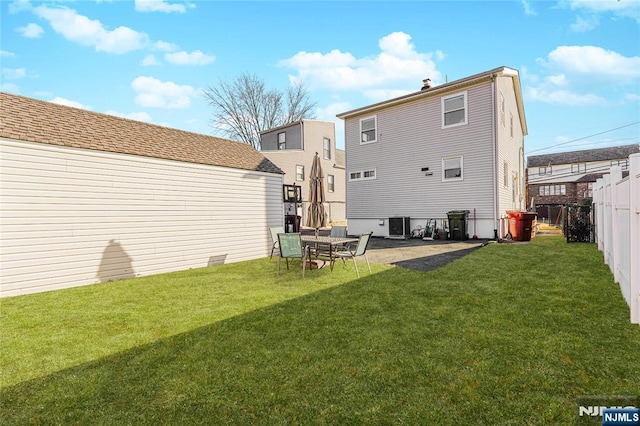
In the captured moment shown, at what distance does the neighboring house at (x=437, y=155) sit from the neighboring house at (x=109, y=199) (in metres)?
7.79

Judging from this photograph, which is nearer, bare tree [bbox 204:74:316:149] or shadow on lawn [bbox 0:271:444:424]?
shadow on lawn [bbox 0:271:444:424]

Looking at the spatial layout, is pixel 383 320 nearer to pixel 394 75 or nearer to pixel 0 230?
pixel 0 230

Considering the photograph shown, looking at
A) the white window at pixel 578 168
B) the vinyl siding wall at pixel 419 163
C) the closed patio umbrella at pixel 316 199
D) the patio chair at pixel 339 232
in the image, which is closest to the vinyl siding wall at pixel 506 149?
the vinyl siding wall at pixel 419 163

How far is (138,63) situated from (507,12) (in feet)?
47.1

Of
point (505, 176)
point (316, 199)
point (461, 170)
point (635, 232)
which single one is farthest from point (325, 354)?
point (505, 176)

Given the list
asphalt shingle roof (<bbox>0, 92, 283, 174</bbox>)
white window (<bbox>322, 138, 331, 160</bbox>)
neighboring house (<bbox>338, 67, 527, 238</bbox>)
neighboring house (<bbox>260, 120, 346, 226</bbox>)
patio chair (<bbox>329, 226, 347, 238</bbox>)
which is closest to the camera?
asphalt shingle roof (<bbox>0, 92, 283, 174</bbox>)

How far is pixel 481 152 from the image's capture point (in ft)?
43.2

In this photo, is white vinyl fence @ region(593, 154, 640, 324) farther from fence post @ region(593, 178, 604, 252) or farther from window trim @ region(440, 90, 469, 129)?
window trim @ region(440, 90, 469, 129)

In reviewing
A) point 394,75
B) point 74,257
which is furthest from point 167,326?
point 394,75

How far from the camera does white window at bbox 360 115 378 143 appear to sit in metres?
16.9

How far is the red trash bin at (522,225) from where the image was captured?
1172 centimetres

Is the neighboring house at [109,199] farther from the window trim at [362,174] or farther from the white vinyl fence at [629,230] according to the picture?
the white vinyl fence at [629,230]

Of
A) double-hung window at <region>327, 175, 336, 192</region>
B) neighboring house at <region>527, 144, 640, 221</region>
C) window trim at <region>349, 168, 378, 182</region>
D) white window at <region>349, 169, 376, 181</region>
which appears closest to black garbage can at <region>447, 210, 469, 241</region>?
window trim at <region>349, 168, 378, 182</region>

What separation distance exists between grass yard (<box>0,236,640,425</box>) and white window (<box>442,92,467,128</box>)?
980 cm
